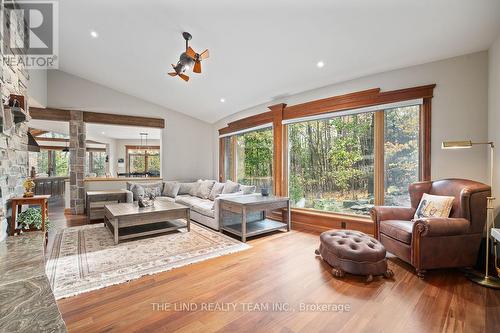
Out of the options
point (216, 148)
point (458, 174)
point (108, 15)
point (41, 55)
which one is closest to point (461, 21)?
point (458, 174)

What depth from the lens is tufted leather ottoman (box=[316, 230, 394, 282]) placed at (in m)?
2.45

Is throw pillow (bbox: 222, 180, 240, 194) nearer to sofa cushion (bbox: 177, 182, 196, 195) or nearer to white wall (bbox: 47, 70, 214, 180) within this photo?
sofa cushion (bbox: 177, 182, 196, 195)

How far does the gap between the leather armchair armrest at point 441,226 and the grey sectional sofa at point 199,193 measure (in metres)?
2.89

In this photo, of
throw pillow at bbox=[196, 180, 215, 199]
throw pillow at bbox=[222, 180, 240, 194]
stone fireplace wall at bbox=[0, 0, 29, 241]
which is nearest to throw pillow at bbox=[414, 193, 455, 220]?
throw pillow at bbox=[222, 180, 240, 194]

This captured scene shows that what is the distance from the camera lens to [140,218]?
366 centimetres

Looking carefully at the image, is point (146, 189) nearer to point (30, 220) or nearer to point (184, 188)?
point (184, 188)

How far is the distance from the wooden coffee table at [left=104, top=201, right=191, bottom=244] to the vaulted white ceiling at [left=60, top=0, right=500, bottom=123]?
2.72m

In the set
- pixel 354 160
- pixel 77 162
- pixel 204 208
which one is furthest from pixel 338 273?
pixel 77 162

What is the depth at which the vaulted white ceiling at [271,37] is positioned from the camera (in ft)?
8.23

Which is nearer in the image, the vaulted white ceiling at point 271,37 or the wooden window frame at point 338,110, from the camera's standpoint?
the vaulted white ceiling at point 271,37

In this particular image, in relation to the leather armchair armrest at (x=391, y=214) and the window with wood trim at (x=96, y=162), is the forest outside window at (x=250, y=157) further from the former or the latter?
the window with wood trim at (x=96, y=162)

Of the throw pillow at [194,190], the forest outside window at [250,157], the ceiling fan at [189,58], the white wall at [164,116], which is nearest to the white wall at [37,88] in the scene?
the white wall at [164,116]

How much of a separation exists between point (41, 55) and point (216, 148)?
14.7 feet

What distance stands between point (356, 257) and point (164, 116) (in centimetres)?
623
